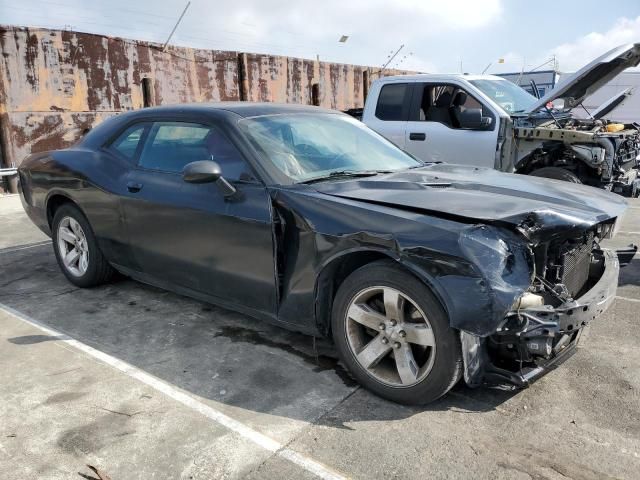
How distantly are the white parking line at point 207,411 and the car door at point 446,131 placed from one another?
17.2 feet

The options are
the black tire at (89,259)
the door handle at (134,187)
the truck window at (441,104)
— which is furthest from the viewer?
the truck window at (441,104)

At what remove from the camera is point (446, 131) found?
7527 mm

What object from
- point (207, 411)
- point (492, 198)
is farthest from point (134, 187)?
point (492, 198)

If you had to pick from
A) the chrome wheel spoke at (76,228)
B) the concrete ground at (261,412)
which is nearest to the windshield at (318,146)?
the concrete ground at (261,412)

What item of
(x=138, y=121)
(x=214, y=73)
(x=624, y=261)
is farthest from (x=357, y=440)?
(x=214, y=73)

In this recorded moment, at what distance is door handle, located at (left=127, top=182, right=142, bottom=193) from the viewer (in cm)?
413

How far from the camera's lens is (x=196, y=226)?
3725mm

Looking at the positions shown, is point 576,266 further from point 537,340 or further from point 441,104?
point 441,104

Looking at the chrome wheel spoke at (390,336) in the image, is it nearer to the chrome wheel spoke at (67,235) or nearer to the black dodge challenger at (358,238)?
the black dodge challenger at (358,238)

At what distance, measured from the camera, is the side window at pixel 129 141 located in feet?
14.3

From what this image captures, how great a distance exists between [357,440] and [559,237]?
1.49m

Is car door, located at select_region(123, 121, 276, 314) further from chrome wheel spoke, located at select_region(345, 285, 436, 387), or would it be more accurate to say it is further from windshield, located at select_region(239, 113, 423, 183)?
chrome wheel spoke, located at select_region(345, 285, 436, 387)

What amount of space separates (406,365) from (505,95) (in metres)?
5.93

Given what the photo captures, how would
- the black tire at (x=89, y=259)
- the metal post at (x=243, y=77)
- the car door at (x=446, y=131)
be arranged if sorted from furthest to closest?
1. the metal post at (x=243, y=77)
2. the car door at (x=446, y=131)
3. the black tire at (x=89, y=259)
